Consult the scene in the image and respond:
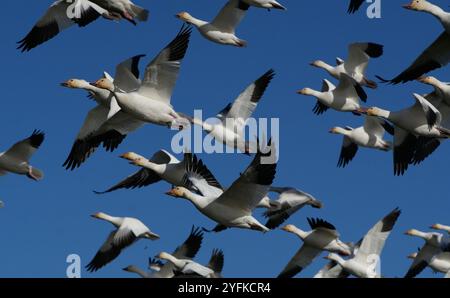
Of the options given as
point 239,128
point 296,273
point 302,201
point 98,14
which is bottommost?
point 296,273

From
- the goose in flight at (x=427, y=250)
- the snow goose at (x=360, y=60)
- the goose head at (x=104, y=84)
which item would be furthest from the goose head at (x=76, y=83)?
the goose in flight at (x=427, y=250)

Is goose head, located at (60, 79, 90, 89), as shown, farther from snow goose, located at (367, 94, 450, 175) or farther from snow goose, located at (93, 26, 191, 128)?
snow goose, located at (367, 94, 450, 175)

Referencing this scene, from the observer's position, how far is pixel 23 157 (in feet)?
49.7

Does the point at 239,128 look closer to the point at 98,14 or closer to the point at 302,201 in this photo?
the point at 302,201

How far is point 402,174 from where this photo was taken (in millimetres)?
15109

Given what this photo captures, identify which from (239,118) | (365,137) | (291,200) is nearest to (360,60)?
(365,137)

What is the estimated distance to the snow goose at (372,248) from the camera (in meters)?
15.3

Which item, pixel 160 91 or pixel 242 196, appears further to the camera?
pixel 160 91

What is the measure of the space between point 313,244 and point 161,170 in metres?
2.25

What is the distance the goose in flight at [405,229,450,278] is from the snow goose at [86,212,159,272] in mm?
4283

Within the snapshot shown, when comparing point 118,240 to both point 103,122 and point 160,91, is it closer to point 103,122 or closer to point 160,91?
point 103,122
